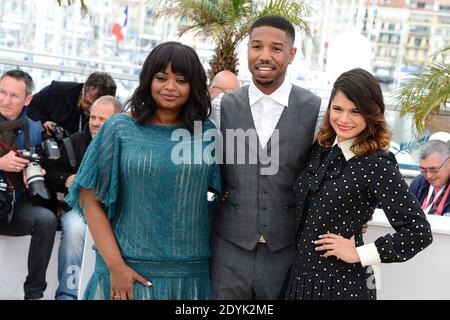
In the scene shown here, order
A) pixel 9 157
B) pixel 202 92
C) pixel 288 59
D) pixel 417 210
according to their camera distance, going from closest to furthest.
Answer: pixel 417 210 → pixel 202 92 → pixel 288 59 → pixel 9 157

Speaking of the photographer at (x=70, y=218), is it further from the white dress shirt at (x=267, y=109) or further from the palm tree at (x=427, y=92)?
the palm tree at (x=427, y=92)

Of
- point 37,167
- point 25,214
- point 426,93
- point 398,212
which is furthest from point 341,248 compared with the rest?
point 426,93

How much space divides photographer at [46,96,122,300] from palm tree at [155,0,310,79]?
3753mm

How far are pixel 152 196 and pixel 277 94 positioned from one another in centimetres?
70

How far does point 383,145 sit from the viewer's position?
2930 millimetres

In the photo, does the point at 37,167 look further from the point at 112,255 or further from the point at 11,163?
the point at 112,255

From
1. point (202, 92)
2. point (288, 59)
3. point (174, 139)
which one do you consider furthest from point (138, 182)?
point (288, 59)

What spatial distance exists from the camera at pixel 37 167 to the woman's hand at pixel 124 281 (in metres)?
1.98

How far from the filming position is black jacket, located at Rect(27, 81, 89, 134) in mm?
5930

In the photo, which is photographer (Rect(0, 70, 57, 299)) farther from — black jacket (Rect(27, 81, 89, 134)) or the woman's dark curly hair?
the woman's dark curly hair

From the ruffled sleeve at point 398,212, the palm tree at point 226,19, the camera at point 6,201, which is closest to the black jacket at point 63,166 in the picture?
the camera at point 6,201
